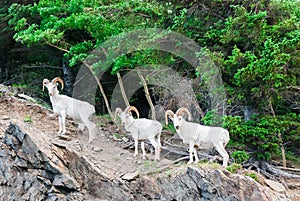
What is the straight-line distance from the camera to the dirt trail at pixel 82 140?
36.5ft

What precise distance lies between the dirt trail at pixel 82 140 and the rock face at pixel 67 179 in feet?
1.08

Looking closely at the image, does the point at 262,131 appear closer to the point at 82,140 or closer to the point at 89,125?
the point at 89,125

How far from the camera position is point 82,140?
488 inches

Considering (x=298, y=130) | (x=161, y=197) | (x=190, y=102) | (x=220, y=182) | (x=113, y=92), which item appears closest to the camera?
(x=220, y=182)

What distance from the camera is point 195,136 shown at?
10.6m

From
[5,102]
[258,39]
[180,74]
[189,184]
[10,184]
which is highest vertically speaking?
[258,39]

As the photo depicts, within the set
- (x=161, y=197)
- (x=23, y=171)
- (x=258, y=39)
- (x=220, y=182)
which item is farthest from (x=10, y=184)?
(x=258, y=39)

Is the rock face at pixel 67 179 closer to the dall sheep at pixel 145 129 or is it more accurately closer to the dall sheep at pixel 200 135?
the dall sheep at pixel 200 135

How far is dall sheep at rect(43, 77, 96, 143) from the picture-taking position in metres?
11.9

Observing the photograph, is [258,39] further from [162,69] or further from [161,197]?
[161,197]

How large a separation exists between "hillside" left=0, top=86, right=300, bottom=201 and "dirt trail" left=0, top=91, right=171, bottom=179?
3 cm

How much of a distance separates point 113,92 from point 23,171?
739 centimetres

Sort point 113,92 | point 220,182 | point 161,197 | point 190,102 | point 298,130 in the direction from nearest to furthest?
point 220,182, point 161,197, point 298,130, point 190,102, point 113,92

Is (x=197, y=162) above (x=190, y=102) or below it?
below
